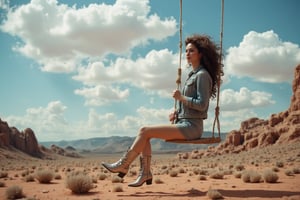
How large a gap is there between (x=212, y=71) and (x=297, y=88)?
82.4 m

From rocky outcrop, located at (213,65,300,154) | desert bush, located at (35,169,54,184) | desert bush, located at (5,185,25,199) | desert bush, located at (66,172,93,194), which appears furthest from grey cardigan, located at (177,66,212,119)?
rocky outcrop, located at (213,65,300,154)

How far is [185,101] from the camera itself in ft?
22.6

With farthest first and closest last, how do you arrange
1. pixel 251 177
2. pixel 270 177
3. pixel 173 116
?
pixel 251 177, pixel 270 177, pixel 173 116

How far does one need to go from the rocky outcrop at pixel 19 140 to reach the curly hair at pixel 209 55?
92.9m

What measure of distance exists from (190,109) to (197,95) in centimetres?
35

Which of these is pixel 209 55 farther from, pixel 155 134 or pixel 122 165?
pixel 122 165

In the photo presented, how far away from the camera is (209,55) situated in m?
7.53

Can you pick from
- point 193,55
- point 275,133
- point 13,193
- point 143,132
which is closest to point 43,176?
point 13,193

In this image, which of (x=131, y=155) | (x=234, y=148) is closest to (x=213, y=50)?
(x=131, y=155)

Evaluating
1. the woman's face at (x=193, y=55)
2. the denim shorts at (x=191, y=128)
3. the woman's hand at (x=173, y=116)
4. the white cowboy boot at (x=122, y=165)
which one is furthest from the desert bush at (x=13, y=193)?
the woman's face at (x=193, y=55)

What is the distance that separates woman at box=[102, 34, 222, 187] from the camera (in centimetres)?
688

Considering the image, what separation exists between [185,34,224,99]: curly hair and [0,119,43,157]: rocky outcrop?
305 ft

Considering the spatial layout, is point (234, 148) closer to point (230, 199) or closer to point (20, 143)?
point (20, 143)

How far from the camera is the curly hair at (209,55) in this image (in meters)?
7.50
